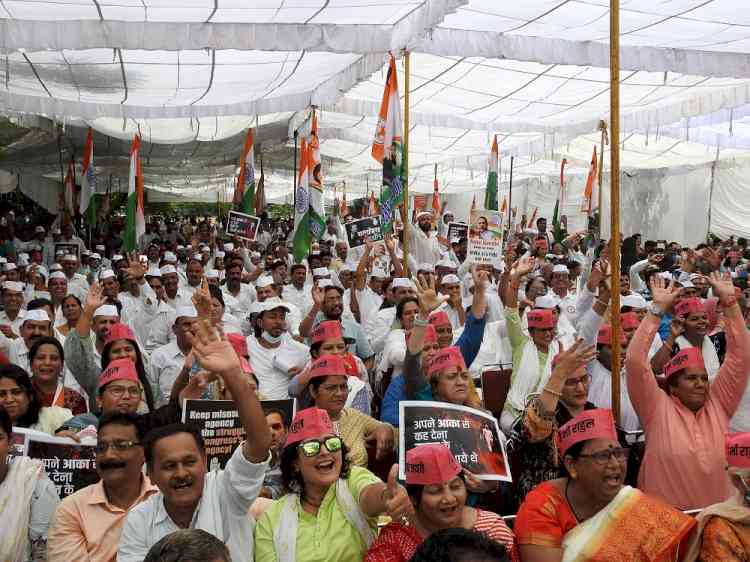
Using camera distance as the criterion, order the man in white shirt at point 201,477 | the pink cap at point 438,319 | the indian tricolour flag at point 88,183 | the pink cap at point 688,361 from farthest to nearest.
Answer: the indian tricolour flag at point 88,183 < the pink cap at point 438,319 < the pink cap at point 688,361 < the man in white shirt at point 201,477

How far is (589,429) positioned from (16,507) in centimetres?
223

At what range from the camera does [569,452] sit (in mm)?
3270

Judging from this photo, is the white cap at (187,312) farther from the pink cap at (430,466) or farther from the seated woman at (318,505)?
the pink cap at (430,466)

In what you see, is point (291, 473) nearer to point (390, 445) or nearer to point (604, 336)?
point (390, 445)

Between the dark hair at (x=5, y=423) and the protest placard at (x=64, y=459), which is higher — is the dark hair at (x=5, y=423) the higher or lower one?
the higher one

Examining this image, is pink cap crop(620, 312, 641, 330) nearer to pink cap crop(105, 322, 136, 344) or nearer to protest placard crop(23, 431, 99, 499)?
pink cap crop(105, 322, 136, 344)

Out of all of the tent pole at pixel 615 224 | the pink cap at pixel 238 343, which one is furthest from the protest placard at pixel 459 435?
the pink cap at pixel 238 343

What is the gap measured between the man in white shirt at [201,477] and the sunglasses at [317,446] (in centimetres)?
31

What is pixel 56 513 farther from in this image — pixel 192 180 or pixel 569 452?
pixel 192 180

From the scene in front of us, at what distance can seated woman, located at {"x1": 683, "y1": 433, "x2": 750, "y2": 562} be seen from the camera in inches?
112

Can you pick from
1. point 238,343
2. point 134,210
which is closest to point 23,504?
point 238,343

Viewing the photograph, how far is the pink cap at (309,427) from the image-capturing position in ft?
11.0

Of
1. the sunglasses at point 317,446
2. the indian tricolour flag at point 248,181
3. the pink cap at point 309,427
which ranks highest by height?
the indian tricolour flag at point 248,181

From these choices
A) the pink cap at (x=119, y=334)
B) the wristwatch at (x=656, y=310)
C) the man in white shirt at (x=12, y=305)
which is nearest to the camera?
the wristwatch at (x=656, y=310)
